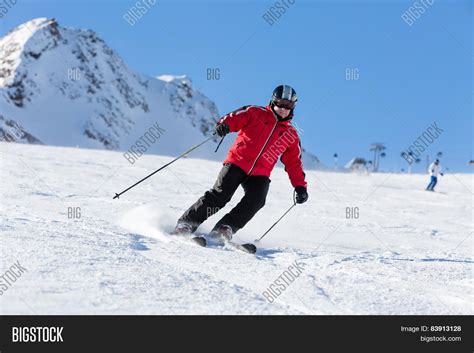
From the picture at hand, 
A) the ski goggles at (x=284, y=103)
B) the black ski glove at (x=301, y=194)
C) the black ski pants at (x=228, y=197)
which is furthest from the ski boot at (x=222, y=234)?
the ski goggles at (x=284, y=103)

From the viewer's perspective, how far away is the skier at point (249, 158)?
16.1ft

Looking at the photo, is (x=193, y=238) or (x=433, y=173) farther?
(x=433, y=173)

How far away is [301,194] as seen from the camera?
5160mm

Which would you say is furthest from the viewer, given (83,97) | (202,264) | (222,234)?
(83,97)

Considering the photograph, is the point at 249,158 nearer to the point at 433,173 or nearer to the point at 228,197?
the point at 228,197

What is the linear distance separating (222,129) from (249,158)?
37 centimetres

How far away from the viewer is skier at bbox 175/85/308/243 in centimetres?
491

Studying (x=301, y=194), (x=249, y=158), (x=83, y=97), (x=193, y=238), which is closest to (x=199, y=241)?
(x=193, y=238)

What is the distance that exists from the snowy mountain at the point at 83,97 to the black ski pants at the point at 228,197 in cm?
8752

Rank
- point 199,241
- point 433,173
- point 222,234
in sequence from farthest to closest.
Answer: point 433,173 → point 222,234 → point 199,241

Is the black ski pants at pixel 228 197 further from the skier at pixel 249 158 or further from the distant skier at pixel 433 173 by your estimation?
the distant skier at pixel 433 173

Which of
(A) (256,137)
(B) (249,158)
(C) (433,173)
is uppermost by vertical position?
(C) (433,173)

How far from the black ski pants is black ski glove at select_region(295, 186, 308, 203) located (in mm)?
360
